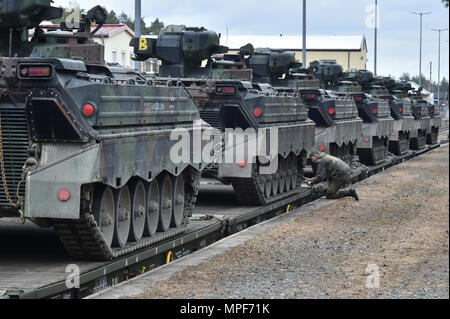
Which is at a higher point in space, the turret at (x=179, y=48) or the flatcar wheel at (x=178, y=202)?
the turret at (x=179, y=48)

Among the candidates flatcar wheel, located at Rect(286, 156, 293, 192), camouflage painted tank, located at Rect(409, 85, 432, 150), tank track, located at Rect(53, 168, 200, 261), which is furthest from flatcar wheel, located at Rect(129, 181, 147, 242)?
camouflage painted tank, located at Rect(409, 85, 432, 150)

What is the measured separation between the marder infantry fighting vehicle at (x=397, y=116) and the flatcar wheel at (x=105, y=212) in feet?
77.4

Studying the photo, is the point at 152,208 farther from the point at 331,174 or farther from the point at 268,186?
the point at 331,174

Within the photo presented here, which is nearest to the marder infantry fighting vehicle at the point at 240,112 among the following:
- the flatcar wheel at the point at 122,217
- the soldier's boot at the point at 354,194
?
the soldier's boot at the point at 354,194

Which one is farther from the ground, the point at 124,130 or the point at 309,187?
the point at 124,130

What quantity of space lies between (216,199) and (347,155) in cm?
980

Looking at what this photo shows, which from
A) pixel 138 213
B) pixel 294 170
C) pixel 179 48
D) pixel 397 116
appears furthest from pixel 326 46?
pixel 138 213

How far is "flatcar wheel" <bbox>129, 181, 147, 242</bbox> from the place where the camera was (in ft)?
42.6

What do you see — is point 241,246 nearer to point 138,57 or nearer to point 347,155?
point 138,57

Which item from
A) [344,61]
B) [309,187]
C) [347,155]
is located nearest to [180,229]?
[309,187]

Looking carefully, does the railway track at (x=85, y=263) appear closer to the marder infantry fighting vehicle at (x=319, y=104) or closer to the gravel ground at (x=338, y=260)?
the gravel ground at (x=338, y=260)

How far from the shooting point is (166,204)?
14273 mm

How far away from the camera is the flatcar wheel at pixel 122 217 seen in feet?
40.7
